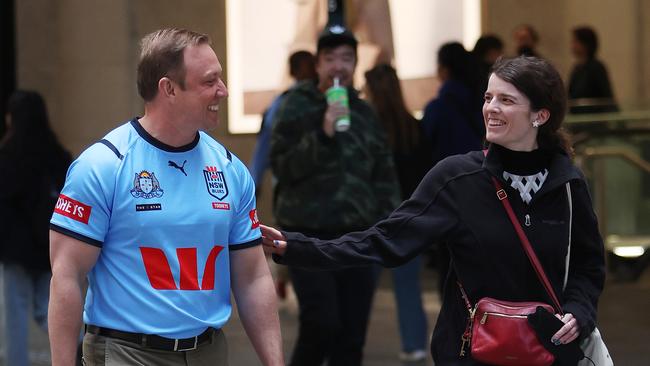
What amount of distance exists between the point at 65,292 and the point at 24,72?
30.3 feet

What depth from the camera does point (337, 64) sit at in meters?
6.90

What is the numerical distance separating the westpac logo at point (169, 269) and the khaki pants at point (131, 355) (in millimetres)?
193

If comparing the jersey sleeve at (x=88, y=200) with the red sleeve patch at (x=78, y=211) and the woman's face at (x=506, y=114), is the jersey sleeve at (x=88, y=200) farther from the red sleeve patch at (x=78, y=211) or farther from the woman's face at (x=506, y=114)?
the woman's face at (x=506, y=114)

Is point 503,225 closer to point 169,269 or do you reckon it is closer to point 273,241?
point 273,241

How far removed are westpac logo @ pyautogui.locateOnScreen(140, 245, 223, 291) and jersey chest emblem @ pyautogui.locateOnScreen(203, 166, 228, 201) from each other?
198mm

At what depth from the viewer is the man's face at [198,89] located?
405 cm

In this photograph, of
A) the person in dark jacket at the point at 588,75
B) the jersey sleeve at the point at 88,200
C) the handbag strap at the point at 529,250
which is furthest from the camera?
the person in dark jacket at the point at 588,75

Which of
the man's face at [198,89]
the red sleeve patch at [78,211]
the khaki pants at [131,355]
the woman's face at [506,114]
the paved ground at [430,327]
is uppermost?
the man's face at [198,89]

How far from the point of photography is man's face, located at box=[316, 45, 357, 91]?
22.6ft

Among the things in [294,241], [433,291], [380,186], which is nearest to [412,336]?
[380,186]

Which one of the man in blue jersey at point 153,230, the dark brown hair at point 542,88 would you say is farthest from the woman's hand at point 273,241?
the dark brown hair at point 542,88

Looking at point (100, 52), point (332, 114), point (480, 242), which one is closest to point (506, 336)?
point (480, 242)

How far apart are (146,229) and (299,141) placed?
294 centimetres

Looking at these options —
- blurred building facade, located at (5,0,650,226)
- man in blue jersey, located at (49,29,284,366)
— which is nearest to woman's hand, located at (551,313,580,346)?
man in blue jersey, located at (49,29,284,366)
